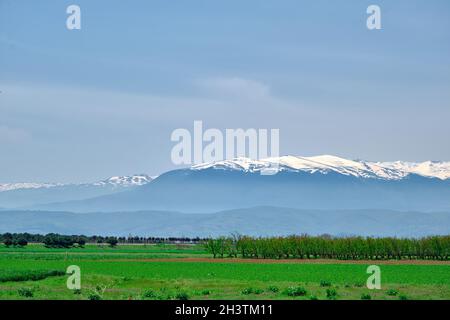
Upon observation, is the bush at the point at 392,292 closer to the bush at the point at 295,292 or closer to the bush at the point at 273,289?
the bush at the point at 295,292

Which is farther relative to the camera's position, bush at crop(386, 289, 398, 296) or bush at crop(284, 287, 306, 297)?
bush at crop(386, 289, 398, 296)

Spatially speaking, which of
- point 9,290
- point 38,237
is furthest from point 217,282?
point 38,237

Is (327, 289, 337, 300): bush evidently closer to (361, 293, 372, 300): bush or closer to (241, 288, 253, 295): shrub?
(361, 293, 372, 300): bush

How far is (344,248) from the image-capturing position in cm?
9169

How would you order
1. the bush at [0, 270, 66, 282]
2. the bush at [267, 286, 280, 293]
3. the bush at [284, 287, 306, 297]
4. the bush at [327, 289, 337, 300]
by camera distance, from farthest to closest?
1. the bush at [0, 270, 66, 282]
2. the bush at [267, 286, 280, 293]
3. the bush at [284, 287, 306, 297]
4. the bush at [327, 289, 337, 300]

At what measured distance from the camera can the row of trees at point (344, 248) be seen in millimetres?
91312

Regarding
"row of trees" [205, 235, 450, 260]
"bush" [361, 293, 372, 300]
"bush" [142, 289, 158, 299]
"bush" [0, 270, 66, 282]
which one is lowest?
"bush" [361, 293, 372, 300]

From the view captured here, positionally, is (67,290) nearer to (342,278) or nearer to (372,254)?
(342,278)

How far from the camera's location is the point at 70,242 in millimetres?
141625

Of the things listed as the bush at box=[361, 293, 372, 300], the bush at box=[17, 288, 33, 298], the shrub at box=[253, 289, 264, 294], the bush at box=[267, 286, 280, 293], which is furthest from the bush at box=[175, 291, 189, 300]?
the bush at box=[361, 293, 372, 300]

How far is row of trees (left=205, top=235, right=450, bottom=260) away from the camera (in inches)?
3595

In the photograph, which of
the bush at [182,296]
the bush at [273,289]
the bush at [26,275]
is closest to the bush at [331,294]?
the bush at [273,289]

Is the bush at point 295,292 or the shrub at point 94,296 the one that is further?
the bush at point 295,292
